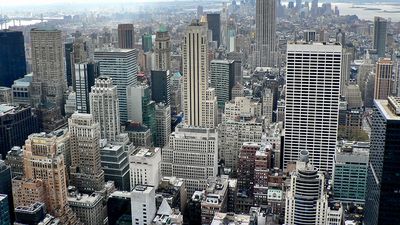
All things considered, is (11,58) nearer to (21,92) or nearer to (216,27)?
(21,92)

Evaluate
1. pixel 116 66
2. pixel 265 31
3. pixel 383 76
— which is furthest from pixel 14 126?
pixel 265 31

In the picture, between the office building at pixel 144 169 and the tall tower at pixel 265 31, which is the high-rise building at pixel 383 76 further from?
the office building at pixel 144 169

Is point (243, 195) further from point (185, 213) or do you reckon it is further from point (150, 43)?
point (150, 43)

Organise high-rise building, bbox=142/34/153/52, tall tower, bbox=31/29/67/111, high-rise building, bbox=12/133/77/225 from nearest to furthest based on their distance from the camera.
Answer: high-rise building, bbox=12/133/77/225 < tall tower, bbox=31/29/67/111 < high-rise building, bbox=142/34/153/52

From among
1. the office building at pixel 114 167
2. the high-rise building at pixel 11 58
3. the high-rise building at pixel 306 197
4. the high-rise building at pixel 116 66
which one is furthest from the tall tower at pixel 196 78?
the high-rise building at pixel 11 58

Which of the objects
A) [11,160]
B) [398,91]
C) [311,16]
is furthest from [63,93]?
[398,91]

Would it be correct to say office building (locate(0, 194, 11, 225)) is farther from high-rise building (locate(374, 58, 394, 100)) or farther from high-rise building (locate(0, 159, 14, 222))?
high-rise building (locate(374, 58, 394, 100))

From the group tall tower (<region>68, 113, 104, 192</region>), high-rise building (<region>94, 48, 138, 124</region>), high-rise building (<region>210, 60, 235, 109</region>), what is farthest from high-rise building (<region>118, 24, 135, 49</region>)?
tall tower (<region>68, 113, 104, 192</region>)
